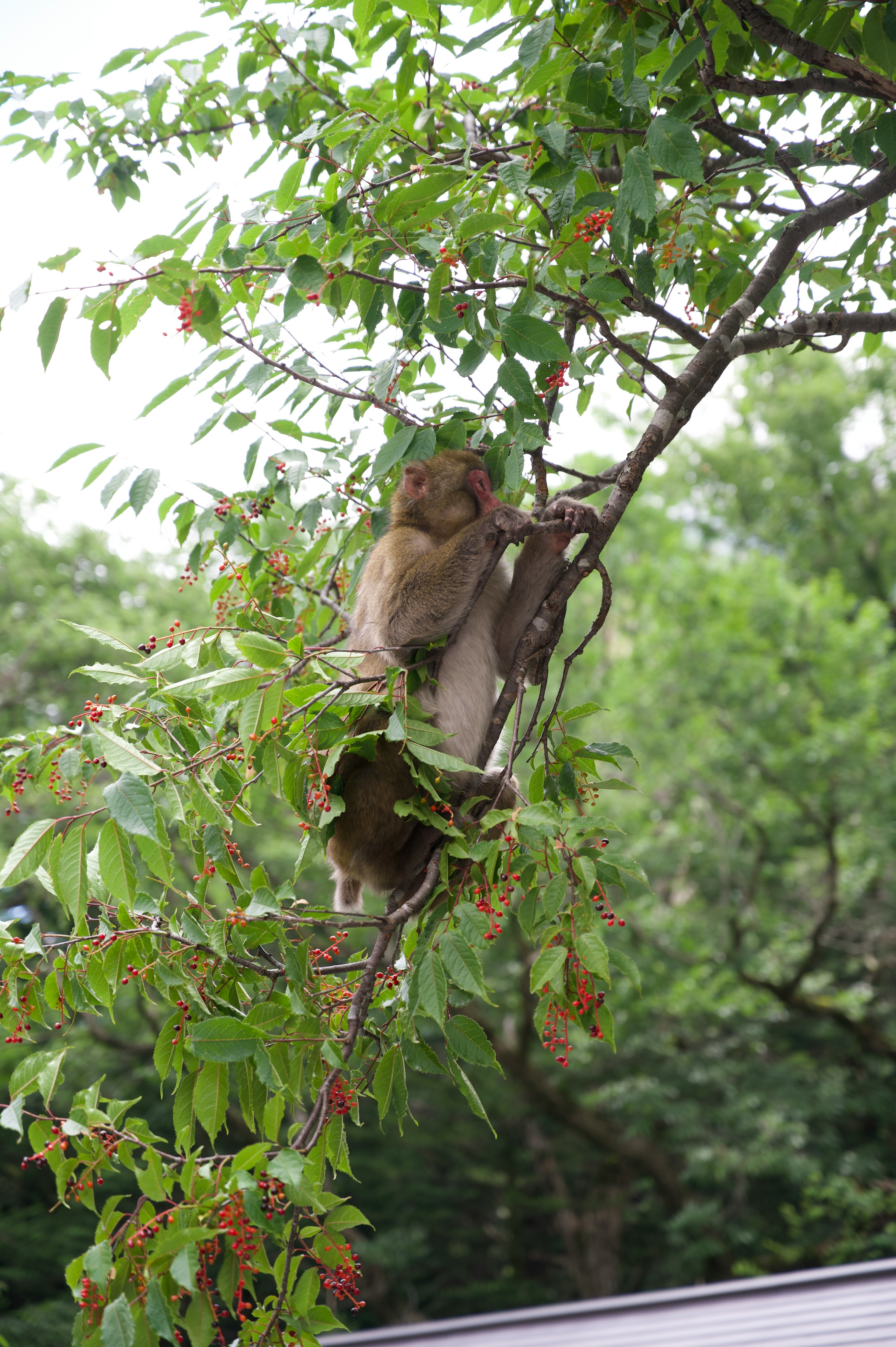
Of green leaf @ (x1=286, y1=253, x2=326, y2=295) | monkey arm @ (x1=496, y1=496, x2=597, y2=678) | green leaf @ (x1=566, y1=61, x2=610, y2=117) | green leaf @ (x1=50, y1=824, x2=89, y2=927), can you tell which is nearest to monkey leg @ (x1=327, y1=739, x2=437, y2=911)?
monkey arm @ (x1=496, y1=496, x2=597, y2=678)

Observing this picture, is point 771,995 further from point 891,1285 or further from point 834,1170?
point 891,1285

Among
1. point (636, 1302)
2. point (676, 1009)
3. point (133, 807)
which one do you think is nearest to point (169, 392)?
point (133, 807)

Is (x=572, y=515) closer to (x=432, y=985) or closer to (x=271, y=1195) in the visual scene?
(x=432, y=985)

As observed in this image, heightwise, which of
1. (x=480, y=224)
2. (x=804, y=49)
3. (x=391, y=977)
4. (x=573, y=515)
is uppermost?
(x=804, y=49)

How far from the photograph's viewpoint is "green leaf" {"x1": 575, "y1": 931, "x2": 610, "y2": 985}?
1.87m

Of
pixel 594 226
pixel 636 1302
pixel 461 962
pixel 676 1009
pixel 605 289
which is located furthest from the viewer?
pixel 676 1009

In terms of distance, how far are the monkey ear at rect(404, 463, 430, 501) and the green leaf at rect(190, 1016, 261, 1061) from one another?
71.4 inches

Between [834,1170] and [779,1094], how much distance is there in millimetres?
1479

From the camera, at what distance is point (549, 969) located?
6.22 feet

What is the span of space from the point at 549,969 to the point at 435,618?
1.11 m

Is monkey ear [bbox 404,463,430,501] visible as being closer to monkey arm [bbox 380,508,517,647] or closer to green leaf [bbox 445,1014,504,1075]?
monkey arm [bbox 380,508,517,647]

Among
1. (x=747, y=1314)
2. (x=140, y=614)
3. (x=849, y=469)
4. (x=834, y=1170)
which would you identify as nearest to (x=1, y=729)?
(x=140, y=614)

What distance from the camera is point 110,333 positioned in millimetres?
2281

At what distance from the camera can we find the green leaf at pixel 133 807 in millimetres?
1660
